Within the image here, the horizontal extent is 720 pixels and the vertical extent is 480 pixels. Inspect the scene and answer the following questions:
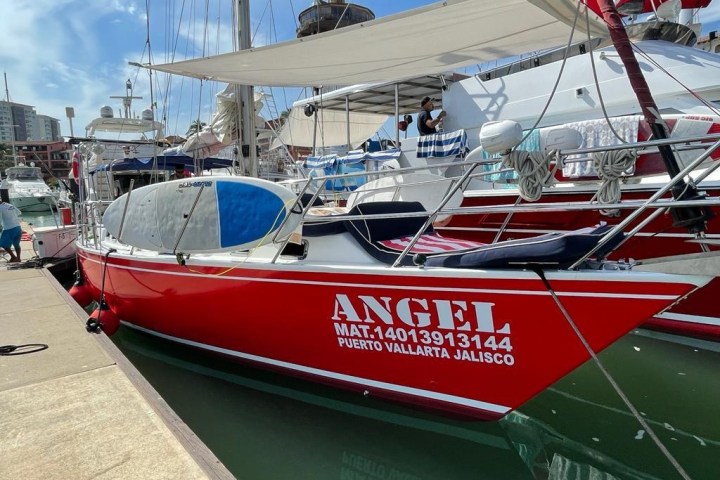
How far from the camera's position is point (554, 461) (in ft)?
11.3

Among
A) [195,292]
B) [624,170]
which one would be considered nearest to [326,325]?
[195,292]

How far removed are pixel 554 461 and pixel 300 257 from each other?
2.47 metres

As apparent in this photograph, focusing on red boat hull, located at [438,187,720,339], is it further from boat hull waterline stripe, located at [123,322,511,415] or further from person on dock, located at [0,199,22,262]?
person on dock, located at [0,199,22,262]

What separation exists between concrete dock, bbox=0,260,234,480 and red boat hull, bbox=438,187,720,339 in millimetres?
4387

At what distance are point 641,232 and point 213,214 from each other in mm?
4699

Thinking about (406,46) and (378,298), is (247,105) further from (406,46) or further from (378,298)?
(378,298)

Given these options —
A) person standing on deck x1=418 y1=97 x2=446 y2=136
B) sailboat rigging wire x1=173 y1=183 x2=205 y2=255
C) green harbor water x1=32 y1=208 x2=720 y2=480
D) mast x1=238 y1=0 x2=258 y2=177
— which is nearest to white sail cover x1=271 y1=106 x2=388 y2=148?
person standing on deck x1=418 y1=97 x2=446 y2=136

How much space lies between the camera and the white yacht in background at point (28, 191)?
28.7 meters

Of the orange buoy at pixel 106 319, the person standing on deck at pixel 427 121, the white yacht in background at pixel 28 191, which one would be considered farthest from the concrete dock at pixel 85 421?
the white yacht in background at pixel 28 191

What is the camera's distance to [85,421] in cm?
287

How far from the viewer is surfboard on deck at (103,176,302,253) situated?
12.3 ft

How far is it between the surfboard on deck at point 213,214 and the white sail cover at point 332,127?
6.09m

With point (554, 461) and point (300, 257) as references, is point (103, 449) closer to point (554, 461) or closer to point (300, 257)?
point (300, 257)

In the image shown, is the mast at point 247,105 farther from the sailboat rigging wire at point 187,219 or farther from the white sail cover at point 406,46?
the sailboat rigging wire at point 187,219
